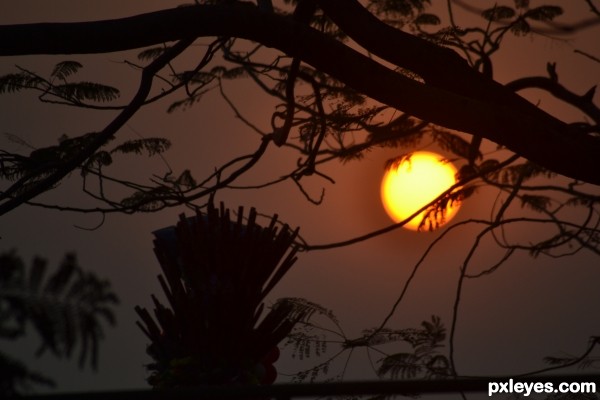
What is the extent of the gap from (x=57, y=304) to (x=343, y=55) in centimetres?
305

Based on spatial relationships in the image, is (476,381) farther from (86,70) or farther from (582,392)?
(86,70)

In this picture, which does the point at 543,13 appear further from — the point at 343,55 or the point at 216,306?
the point at 216,306

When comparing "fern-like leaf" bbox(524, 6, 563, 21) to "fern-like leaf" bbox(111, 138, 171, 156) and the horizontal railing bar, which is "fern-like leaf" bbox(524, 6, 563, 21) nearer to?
"fern-like leaf" bbox(111, 138, 171, 156)

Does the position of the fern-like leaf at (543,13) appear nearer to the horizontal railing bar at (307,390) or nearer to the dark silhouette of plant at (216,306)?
the dark silhouette of plant at (216,306)

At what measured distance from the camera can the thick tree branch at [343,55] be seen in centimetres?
351

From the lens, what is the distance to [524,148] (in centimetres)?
387

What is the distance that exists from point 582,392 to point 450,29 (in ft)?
8.02

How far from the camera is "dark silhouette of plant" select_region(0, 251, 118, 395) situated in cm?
84

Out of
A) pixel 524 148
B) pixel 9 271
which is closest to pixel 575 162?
pixel 524 148

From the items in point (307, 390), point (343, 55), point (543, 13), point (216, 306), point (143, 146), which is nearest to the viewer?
point (307, 390)

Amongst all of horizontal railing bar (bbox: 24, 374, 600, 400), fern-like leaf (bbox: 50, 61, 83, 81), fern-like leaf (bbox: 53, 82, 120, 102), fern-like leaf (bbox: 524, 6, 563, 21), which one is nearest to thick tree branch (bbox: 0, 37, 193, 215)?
fern-like leaf (bbox: 53, 82, 120, 102)

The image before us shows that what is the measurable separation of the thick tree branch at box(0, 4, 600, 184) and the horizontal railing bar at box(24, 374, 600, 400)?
5.57ft

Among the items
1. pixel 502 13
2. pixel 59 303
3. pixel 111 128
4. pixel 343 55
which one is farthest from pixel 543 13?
pixel 59 303

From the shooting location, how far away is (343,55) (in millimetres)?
3777
